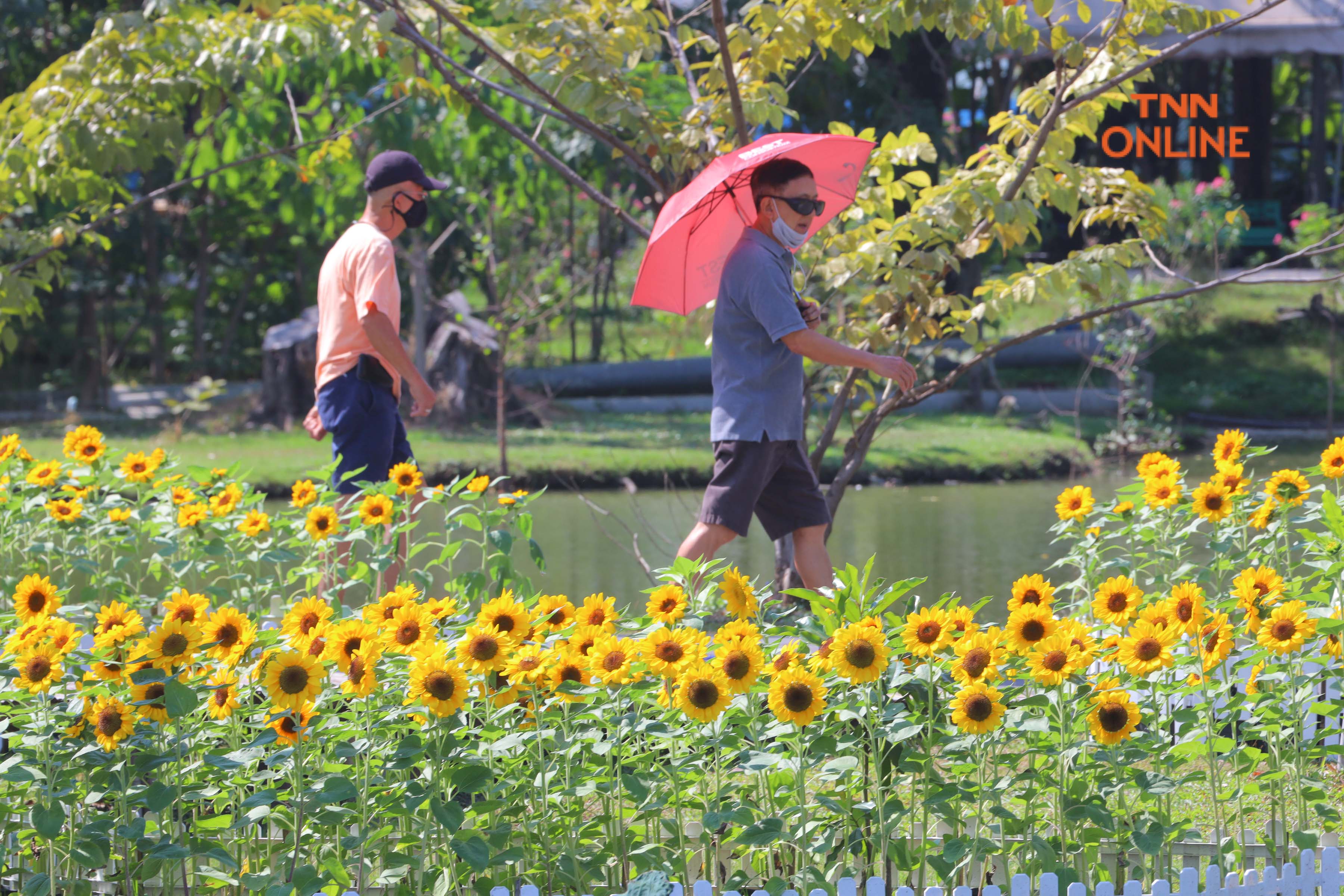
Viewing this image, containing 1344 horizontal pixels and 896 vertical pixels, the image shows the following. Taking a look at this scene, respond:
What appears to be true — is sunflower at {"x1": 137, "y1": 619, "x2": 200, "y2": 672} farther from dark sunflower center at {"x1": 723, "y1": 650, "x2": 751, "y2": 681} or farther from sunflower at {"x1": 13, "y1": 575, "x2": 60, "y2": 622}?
dark sunflower center at {"x1": 723, "y1": 650, "x2": 751, "y2": 681}

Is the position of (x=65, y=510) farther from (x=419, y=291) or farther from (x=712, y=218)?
(x=419, y=291)

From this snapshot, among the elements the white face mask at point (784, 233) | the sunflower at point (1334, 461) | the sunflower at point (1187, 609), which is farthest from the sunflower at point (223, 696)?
the sunflower at point (1334, 461)

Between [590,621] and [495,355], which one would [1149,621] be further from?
[495,355]

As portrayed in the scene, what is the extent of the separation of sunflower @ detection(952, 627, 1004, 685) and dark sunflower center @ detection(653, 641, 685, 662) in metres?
0.51

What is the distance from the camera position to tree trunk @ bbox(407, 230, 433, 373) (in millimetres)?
13148

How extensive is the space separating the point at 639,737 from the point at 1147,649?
1.01 metres

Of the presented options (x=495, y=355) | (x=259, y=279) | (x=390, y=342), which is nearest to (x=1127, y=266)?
(x=390, y=342)

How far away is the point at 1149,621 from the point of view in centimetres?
268

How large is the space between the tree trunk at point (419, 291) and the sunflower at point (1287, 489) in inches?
406

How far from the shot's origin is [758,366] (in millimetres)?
4105

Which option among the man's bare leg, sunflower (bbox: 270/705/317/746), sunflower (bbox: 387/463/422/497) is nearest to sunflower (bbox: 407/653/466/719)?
sunflower (bbox: 270/705/317/746)

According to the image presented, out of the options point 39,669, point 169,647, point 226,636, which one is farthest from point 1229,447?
point 39,669

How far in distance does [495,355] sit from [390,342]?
31.0 feet

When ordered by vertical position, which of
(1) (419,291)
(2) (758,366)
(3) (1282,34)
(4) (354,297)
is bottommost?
(2) (758,366)
